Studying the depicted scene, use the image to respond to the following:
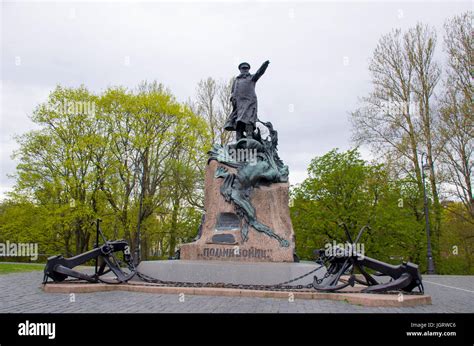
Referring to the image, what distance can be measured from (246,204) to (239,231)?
806 millimetres

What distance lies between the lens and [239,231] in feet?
41.5

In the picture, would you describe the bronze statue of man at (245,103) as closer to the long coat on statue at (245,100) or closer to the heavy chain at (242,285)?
the long coat on statue at (245,100)

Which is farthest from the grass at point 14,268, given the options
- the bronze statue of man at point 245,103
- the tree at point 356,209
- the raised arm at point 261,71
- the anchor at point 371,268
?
the tree at point 356,209

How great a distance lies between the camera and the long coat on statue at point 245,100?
1452 cm

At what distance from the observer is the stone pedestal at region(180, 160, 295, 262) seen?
40.5 feet

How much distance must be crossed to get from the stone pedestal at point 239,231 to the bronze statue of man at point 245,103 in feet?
5.64

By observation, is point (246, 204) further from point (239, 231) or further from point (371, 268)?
point (371, 268)

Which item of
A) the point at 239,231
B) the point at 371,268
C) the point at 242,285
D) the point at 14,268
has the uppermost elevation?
the point at 239,231

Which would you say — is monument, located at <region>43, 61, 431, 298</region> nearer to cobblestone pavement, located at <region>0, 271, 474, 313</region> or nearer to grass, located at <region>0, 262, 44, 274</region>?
cobblestone pavement, located at <region>0, 271, 474, 313</region>

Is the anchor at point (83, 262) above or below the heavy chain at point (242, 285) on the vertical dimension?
above

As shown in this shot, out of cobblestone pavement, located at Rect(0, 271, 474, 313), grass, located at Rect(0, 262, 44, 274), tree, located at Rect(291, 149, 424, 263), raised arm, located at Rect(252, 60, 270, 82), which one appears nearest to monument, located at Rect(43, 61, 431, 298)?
raised arm, located at Rect(252, 60, 270, 82)

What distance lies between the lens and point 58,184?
28.0 metres

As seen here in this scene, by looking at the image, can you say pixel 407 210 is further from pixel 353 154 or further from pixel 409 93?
pixel 409 93

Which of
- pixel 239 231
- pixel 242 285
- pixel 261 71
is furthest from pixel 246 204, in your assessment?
pixel 261 71
